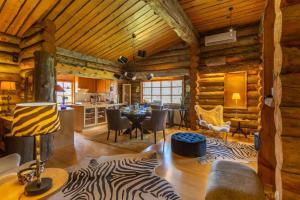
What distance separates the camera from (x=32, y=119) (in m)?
1.30

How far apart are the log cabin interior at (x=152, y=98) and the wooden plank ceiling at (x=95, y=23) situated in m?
0.03

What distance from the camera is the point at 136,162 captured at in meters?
3.34

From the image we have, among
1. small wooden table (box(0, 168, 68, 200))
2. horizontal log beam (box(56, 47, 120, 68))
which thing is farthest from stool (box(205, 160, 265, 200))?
horizontal log beam (box(56, 47, 120, 68))

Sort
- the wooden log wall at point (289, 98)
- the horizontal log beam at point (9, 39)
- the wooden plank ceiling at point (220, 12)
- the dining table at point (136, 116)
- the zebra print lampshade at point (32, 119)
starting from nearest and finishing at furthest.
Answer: the wooden log wall at point (289, 98)
the zebra print lampshade at point (32, 119)
the horizontal log beam at point (9, 39)
the wooden plank ceiling at point (220, 12)
the dining table at point (136, 116)

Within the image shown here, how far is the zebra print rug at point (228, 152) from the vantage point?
3613 millimetres

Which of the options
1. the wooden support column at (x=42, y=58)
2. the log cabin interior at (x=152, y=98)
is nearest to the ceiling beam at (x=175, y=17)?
the log cabin interior at (x=152, y=98)

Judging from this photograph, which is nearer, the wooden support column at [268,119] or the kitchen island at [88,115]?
the wooden support column at [268,119]

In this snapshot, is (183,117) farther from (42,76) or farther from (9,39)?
(9,39)

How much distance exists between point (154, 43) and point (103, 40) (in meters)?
2.10

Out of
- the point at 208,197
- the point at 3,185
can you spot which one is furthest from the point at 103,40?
the point at 208,197

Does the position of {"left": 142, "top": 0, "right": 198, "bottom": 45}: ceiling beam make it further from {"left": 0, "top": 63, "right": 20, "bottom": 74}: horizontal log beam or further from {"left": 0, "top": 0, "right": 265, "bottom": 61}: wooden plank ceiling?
{"left": 0, "top": 63, "right": 20, "bottom": 74}: horizontal log beam

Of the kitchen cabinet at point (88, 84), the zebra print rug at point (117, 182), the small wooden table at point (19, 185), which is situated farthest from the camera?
the kitchen cabinet at point (88, 84)

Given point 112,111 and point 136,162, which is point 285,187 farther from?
point 112,111

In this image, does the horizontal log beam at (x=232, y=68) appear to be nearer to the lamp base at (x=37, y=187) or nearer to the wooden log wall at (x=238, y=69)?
the wooden log wall at (x=238, y=69)
